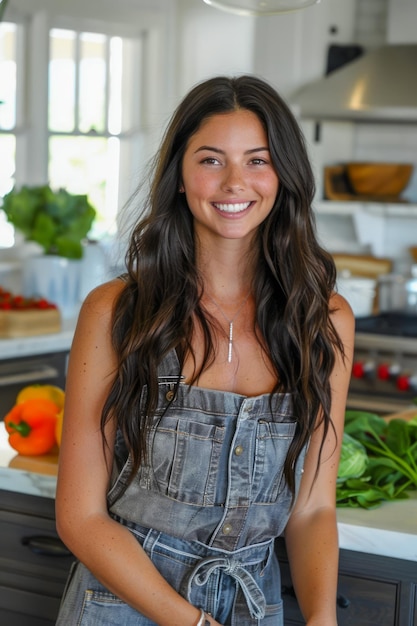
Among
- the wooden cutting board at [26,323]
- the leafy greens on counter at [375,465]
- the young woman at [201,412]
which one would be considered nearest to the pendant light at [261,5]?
the young woman at [201,412]

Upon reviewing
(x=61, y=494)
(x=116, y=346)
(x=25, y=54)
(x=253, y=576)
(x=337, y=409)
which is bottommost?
(x=253, y=576)

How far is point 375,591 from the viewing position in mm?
1745

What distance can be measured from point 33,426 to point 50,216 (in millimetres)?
2603

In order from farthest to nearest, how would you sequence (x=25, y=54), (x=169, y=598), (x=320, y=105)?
(x=25, y=54) → (x=320, y=105) → (x=169, y=598)

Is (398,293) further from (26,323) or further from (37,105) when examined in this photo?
(37,105)

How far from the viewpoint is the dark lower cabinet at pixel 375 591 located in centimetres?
172

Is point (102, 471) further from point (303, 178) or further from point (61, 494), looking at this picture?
point (303, 178)

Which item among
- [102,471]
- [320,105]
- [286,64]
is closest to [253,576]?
[102,471]

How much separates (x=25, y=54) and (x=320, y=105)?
1669mm

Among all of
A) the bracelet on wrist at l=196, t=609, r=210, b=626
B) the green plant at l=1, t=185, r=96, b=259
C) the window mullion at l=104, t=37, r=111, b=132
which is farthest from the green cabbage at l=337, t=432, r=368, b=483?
the window mullion at l=104, t=37, r=111, b=132

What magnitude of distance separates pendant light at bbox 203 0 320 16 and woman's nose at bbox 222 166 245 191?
55 centimetres

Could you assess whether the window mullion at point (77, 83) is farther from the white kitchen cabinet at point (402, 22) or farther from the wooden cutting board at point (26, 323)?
the wooden cutting board at point (26, 323)

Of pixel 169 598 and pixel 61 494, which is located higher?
pixel 61 494

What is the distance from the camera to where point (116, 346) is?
159 cm
